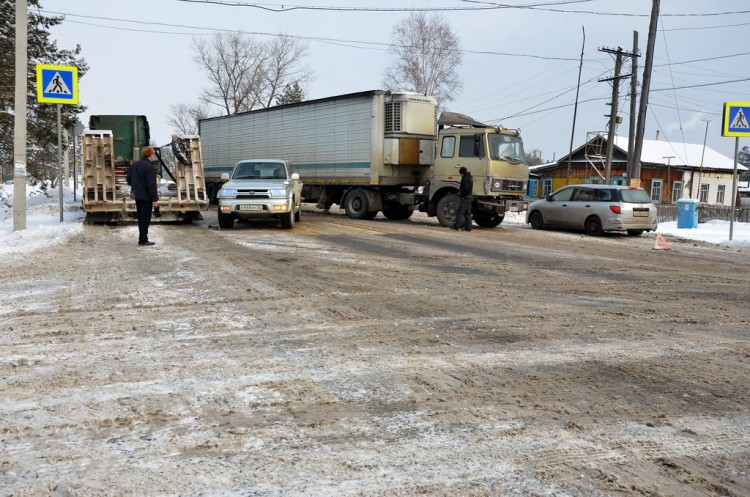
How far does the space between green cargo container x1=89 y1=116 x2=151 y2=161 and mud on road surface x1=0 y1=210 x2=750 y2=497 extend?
14.7m

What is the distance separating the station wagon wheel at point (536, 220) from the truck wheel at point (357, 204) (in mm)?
5405

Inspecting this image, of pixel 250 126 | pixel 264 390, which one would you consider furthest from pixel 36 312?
pixel 250 126

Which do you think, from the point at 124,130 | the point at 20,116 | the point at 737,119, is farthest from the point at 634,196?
the point at 124,130

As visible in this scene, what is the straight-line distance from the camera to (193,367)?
175 inches

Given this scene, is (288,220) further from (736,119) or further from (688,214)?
(688,214)

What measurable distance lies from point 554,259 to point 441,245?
8.66 ft

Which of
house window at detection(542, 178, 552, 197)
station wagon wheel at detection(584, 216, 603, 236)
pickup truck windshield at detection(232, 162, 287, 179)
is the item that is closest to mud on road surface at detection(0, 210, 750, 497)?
pickup truck windshield at detection(232, 162, 287, 179)

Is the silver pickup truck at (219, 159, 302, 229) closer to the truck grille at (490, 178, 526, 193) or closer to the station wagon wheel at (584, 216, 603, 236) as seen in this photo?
the truck grille at (490, 178, 526, 193)

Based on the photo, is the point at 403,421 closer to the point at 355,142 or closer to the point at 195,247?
the point at 195,247

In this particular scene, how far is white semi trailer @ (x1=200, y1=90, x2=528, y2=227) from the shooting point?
1875 centimetres

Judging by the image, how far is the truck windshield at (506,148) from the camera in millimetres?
18516

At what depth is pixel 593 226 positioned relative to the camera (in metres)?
18.9

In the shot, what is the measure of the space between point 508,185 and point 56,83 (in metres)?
12.0

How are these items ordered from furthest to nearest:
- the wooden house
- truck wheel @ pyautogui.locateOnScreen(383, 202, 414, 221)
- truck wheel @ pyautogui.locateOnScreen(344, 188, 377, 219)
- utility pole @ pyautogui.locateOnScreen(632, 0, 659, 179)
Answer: the wooden house
utility pole @ pyautogui.locateOnScreen(632, 0, 659, 179)
truck wheel @ pyautogui.locateOnScreen(383, 202, 414, 221)
truck wheel @ pyautogui.locateOnScreen(344, 188, 377, 219)
